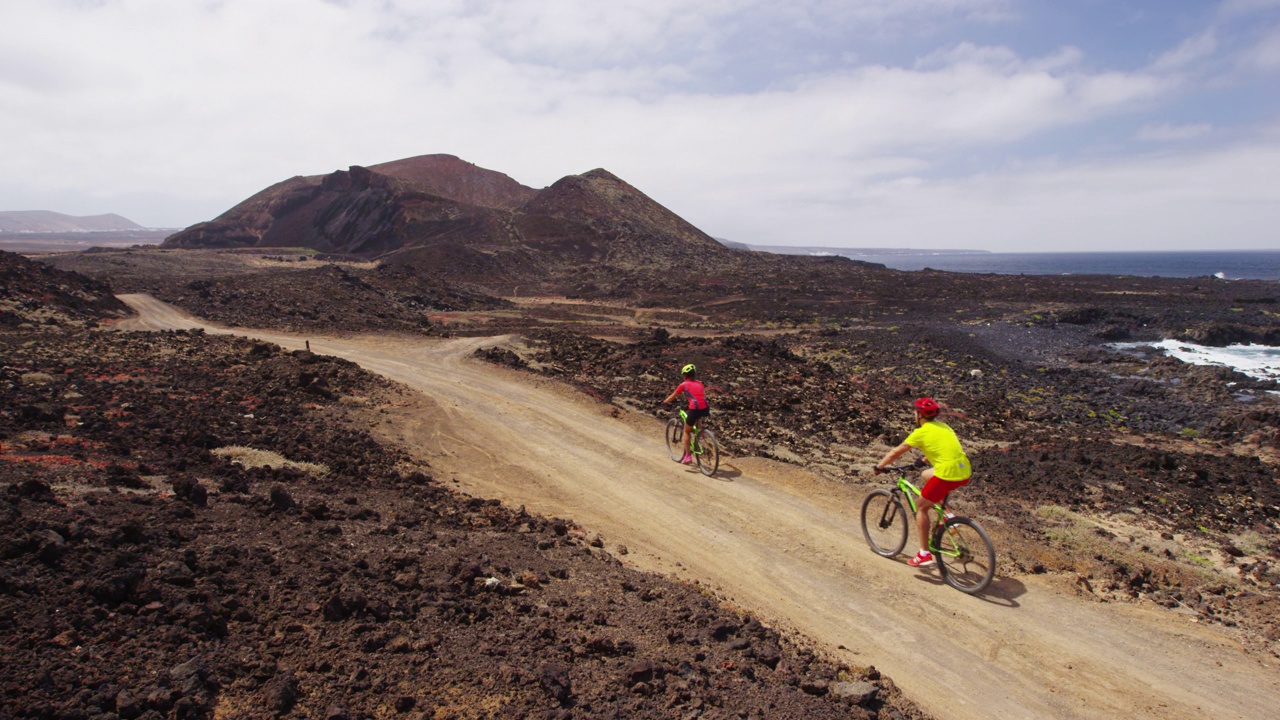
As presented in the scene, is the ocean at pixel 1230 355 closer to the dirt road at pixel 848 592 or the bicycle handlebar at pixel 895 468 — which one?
the dirt road at pixel 848 592

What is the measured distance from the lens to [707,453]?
12.0 meters

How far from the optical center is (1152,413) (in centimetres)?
2436

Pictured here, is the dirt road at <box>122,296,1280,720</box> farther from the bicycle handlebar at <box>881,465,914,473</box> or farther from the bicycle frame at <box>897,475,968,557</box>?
the bicycle handlebar at <box>881,465,914,473</box>

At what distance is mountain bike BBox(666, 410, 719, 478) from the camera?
463 inches

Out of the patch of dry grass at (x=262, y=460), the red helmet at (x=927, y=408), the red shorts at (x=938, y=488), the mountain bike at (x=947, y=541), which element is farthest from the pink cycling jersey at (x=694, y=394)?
the patch of dry grass at (x=262, y=460)

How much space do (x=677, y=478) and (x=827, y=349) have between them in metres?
26.3

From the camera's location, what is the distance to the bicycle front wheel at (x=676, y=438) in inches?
503

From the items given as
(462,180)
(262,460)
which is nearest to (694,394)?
(262,460)

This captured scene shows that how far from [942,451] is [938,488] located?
0.47m

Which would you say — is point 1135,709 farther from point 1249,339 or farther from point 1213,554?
point 1249,339

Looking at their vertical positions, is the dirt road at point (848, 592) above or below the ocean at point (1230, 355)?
below

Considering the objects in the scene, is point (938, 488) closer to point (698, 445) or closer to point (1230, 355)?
point (698, 445)

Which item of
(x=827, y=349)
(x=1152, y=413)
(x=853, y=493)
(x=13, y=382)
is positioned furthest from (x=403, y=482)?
(x=827, y=349)

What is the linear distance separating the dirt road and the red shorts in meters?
1.05
